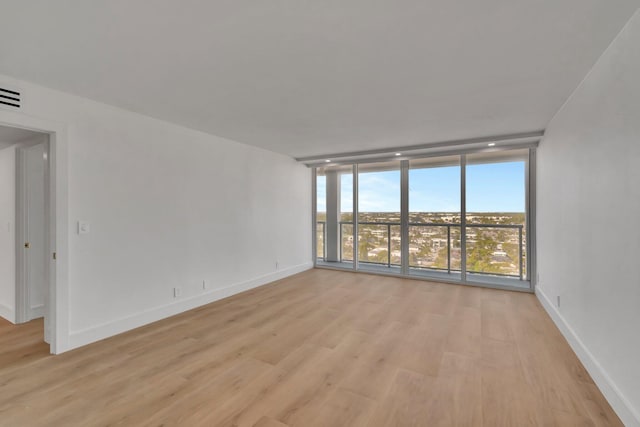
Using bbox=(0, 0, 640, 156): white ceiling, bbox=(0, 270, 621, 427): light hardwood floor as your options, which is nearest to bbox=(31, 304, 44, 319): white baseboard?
bbox=(0, 270, 621, 427): light hardwood floor

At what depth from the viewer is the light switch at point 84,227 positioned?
2.75 m

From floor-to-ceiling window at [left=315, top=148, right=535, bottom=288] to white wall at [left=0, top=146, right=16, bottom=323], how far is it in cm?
473

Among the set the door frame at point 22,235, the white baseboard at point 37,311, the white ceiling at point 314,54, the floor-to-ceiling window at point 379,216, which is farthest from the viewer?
the floor-to-ceiling window at point 379,216

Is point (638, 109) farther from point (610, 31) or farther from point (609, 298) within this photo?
point (609, 298)

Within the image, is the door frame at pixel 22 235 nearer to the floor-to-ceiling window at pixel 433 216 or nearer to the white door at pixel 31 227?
the white door at pixel 31 227

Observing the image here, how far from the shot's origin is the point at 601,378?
2.03m

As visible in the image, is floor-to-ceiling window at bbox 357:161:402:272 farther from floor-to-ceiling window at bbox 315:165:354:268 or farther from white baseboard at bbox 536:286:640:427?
white baseboard at bbox 536:286:640:427

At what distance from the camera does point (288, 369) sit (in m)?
2.35

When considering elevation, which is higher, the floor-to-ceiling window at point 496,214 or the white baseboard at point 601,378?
the floor-to-ceiling window at point 496,214

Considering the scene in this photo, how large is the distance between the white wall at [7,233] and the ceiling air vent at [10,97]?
162 centimetres

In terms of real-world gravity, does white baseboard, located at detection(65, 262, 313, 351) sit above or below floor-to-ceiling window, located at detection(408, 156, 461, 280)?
below

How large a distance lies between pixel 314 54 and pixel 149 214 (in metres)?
2.60

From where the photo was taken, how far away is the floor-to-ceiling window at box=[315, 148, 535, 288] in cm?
477

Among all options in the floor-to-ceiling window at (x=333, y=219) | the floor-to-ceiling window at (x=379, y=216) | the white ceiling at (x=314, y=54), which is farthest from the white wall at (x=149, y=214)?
the floor-to-ceiling window at (x=379, y=216)
